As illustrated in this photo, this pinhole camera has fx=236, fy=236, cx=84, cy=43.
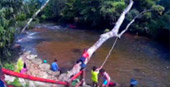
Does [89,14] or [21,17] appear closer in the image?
[21,17]

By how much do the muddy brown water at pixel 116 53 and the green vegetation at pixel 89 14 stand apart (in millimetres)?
1556

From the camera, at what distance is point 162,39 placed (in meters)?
21.4

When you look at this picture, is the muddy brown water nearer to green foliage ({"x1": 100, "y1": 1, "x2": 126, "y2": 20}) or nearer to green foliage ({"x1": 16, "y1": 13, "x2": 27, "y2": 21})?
green foliage ({"x1": 100, "y1": 1, "x2": 126, "y2": 20})

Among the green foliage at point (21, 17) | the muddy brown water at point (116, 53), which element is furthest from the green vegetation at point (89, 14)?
the muddy brown water at point (116, 53)

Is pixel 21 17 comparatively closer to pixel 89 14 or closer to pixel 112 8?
pixel 112 8

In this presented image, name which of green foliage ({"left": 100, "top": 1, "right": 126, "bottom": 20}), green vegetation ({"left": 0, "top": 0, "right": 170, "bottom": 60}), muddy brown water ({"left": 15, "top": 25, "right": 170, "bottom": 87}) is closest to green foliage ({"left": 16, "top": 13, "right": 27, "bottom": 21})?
green vegetation ({"left": 0, "top": 0, "right": 170, "bottom": 60})

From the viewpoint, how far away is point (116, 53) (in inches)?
685

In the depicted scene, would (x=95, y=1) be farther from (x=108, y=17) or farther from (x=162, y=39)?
(x=162, y=39)

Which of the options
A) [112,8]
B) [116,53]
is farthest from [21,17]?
[112,8]

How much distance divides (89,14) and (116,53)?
1006cm

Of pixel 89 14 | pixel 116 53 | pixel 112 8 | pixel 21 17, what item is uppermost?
pixel 21 17

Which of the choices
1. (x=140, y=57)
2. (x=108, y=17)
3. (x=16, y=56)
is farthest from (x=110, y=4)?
(x=16, y=56)

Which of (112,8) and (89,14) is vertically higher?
(112,8)

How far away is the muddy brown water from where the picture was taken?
43.3 feet
